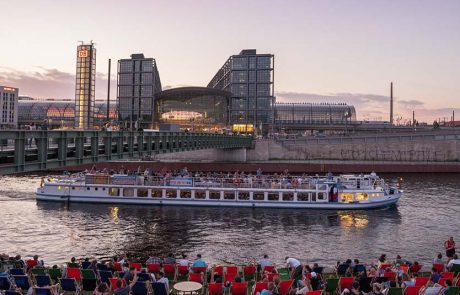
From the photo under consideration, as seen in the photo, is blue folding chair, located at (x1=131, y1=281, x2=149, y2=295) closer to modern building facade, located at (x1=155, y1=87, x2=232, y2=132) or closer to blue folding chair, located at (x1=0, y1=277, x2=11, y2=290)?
blue folding chair, located at (x1=0, y1=277, x2=11, y2=290)

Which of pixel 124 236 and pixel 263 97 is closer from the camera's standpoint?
pixel 124 236

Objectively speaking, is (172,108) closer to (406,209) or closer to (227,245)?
(406,209)

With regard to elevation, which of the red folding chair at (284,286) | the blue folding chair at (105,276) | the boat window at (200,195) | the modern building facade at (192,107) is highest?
the modern building facade at (192,107)

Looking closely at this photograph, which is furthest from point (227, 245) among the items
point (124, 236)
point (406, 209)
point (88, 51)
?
point (88, 51)

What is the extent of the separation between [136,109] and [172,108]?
16.4 m

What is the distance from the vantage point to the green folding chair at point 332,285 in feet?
67.3

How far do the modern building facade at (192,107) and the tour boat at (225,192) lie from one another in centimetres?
12697

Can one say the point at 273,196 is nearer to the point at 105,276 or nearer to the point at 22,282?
the point at 105,276

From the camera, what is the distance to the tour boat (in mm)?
56625

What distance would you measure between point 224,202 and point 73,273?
37002mm

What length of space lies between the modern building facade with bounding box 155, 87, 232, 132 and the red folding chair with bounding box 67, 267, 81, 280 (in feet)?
541

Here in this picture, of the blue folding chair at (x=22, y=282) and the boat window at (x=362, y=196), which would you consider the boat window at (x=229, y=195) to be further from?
the blue folding chair at (x=22, y=282)

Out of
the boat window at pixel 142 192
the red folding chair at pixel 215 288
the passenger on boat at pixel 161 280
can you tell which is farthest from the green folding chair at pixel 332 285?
the boat window at pixel 142 192

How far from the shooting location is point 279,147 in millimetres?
118938
